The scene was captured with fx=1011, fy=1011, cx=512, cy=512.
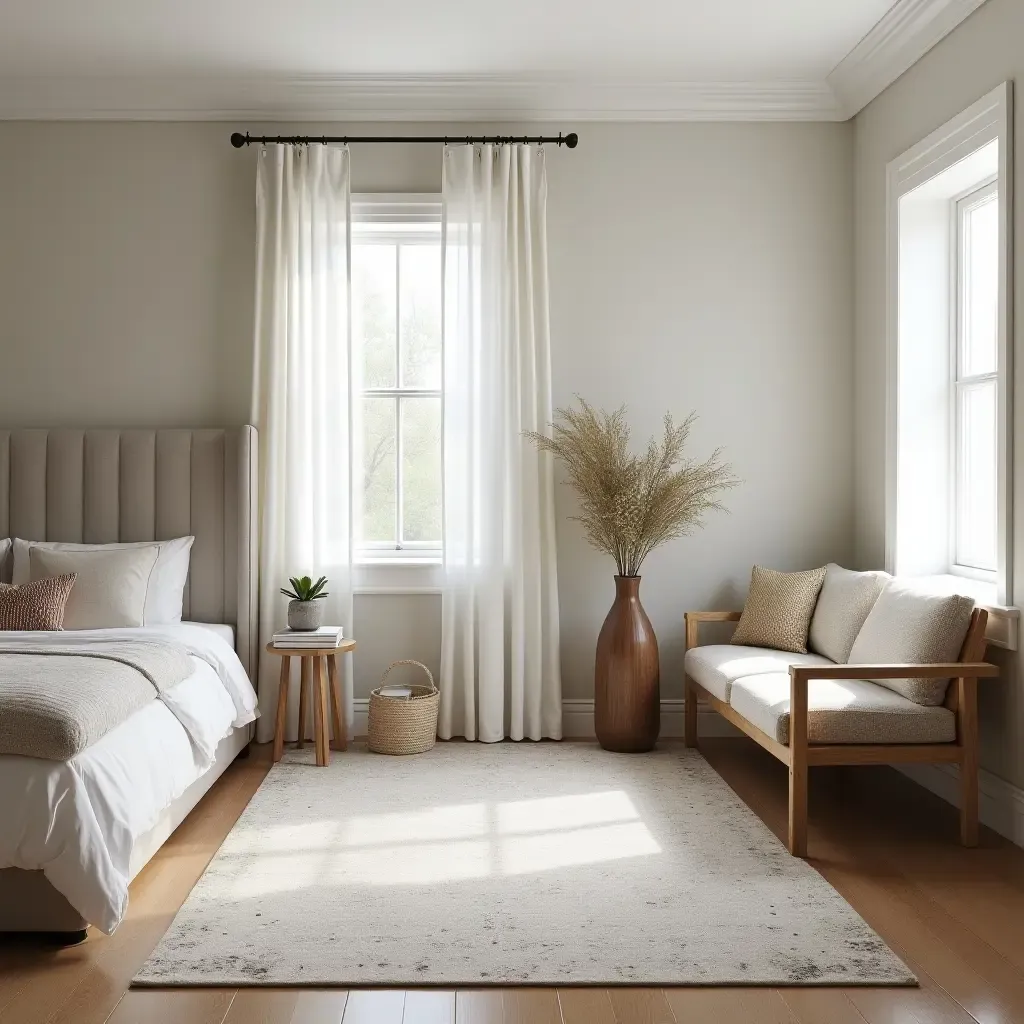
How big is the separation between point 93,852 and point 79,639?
1.29 meters

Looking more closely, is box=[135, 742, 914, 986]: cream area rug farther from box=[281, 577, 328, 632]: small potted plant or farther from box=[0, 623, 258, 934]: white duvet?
box=[281, 577, 328, 632]: small potted plant

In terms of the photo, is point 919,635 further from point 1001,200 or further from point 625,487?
point 1001,200

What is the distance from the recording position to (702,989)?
2373 millimetres

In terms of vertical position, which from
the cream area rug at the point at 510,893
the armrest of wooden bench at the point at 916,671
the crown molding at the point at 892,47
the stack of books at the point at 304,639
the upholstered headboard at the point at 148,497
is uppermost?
the crown molding at the point at 892,47

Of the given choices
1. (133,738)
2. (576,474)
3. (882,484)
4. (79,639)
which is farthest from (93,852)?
(882,484)

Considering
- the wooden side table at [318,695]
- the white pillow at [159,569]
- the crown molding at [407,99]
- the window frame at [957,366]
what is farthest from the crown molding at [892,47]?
the white pillow at [159,569]

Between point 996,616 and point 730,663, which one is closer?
point 996,616

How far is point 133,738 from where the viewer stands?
117 inches

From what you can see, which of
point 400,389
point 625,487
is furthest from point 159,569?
point 625,487

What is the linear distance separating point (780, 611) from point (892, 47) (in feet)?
7.96

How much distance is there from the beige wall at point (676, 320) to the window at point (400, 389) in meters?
0.29

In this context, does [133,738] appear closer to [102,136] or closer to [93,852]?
[93,852]

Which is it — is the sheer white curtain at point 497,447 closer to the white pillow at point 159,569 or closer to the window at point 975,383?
the white pillow at point 159,569

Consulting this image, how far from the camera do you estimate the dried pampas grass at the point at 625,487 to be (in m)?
4.51
